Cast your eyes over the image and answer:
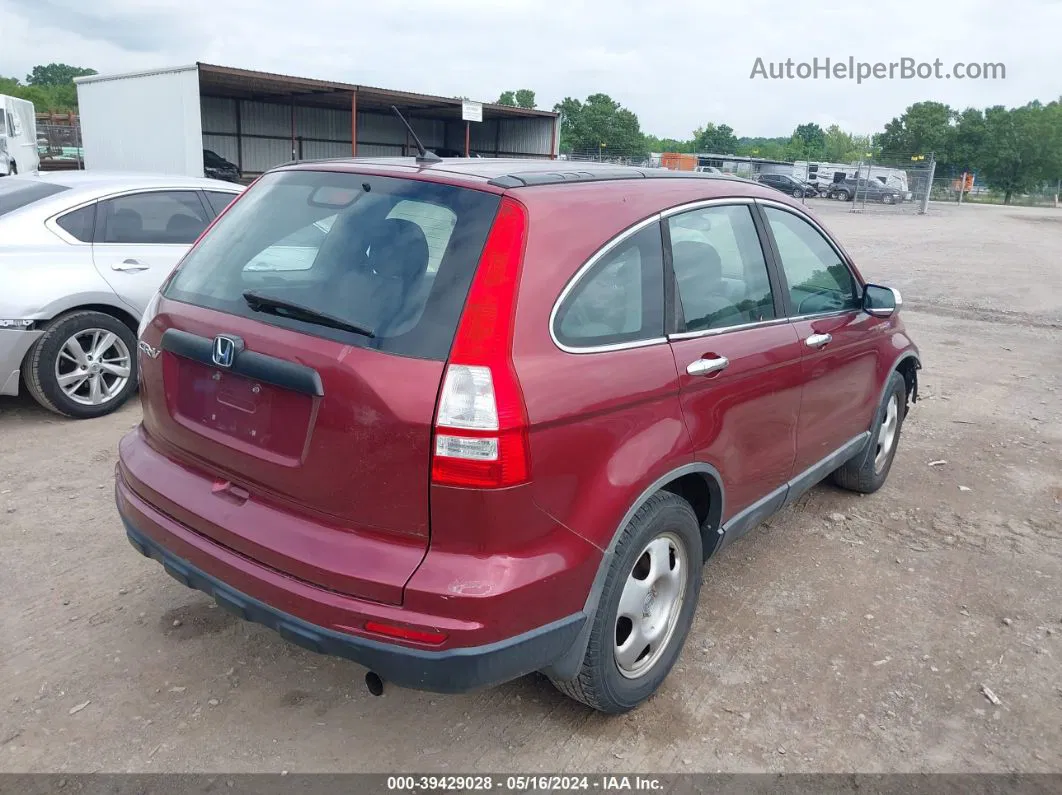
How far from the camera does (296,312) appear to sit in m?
2.47

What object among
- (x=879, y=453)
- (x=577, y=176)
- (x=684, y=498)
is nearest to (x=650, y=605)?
(x=684, y=498)

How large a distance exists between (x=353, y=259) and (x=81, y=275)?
3.81 metres

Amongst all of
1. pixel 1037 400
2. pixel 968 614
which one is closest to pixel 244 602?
pixel 968 614

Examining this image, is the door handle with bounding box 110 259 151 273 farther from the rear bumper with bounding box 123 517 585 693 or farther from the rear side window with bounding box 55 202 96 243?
the rear bumper with bounding box 123 517 585 693

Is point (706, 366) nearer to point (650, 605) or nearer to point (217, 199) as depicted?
point (650, 605)

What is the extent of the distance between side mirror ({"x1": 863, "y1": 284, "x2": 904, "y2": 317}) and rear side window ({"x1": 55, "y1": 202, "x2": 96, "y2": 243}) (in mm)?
4874

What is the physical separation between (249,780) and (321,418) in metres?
1.14

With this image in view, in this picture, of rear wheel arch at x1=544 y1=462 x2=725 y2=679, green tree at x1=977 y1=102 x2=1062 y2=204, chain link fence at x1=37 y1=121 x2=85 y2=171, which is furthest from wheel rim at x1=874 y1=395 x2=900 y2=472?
green tree at x1=977 y1=102 x2=1062 y2=204

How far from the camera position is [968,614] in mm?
3697

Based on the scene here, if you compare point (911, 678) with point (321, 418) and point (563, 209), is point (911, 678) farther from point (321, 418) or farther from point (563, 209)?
point (321, 418)

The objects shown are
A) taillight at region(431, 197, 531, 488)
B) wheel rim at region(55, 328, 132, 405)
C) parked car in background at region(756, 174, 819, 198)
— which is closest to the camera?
taillight at region(431, 197, 531, 488)

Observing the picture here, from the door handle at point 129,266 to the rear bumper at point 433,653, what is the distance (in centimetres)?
395

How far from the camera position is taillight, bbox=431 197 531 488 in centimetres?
218

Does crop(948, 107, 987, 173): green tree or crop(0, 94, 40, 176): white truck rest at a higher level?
crop(948, 107, 987, 173): green tree
